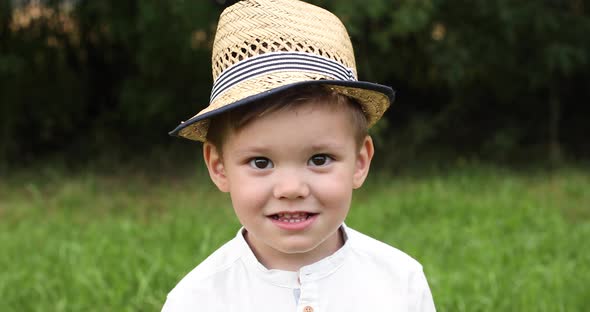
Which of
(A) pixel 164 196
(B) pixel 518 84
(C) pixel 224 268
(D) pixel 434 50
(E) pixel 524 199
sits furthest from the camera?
(B) pixel 518 84

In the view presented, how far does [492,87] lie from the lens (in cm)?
773

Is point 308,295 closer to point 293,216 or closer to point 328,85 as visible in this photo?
point 293,216

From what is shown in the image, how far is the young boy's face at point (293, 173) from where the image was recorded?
1.68 metres

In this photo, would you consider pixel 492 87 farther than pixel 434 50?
Yes

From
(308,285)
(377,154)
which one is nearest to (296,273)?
(308,285)

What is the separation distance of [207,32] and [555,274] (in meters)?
3.86

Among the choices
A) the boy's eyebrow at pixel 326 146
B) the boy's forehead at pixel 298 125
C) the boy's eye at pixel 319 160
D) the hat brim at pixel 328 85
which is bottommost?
the boy's eye at pixel 319 160

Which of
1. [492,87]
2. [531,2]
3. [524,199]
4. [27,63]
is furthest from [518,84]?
[27,63]

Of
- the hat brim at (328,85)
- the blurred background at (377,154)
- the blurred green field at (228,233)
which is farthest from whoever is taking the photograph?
the blurred background at (377,154)

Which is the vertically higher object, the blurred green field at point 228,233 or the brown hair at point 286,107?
the brown hair at point 286,107

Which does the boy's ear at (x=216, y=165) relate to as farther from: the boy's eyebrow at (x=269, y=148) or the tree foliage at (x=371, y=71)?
the tree foliage at (x=371, y=71)

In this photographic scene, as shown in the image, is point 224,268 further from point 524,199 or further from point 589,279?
point 524,199

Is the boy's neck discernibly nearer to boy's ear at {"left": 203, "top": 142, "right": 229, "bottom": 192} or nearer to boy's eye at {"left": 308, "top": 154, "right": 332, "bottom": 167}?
boy's ear at {"left": 203, "top": 142, "right": 229, "bottom": 192}

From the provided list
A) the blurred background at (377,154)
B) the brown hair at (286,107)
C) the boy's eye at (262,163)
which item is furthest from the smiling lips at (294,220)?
the blurred background at (377,154)
